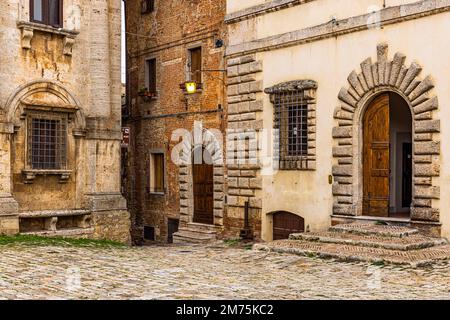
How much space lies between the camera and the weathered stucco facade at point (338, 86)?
44.3 ft

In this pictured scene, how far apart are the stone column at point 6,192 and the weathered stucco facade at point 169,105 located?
540 centimetres

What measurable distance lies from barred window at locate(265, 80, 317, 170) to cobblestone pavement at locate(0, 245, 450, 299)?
11.2 ft

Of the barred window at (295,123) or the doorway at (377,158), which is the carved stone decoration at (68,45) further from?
the doorway at (377,158)

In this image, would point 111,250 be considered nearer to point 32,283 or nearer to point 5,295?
point 32,283

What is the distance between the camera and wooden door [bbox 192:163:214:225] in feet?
63.9

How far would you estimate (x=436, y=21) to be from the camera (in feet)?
44.1

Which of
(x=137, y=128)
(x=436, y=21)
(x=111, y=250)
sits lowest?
(x=111, y=250)

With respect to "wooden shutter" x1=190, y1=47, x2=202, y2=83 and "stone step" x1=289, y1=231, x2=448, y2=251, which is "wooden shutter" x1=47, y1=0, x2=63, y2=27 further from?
"stone step" x1=289, y1=231, x2=448, y2=251

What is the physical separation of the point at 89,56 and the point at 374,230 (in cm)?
876

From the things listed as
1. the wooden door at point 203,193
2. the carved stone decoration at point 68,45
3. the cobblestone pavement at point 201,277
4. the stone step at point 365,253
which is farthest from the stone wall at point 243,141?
the carved stone decoration at point 68,45

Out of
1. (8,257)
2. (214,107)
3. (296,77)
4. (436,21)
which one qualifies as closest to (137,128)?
(214,107)

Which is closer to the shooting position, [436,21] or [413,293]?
[413,293]

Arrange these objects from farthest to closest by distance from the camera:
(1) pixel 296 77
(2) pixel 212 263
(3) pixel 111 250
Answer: (1) pixel 296 77 < (3) pixel 111 250 < (2) pixel 212 263

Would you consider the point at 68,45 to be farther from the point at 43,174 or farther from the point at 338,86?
the point at 338,86
